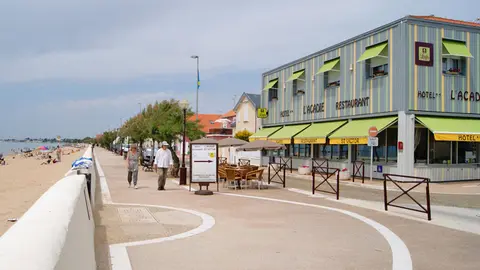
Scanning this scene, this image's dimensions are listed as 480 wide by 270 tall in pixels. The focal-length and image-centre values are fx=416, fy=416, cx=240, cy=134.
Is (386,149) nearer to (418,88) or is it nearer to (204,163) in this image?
(418,88)

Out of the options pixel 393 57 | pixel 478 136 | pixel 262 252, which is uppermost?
pixel 393 57

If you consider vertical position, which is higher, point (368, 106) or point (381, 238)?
point (368, 106)

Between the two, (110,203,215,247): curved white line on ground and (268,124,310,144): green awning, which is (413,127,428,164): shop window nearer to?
(268,124,310,144): green awning

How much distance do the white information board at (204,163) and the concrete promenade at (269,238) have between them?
225 centimetres

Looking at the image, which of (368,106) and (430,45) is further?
(368,106)

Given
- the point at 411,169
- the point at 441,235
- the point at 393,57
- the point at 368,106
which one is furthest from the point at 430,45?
the point at 441,235

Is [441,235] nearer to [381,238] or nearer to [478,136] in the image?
[381,238]

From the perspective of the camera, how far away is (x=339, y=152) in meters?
26.2

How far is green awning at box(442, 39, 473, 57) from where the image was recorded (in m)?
20.7

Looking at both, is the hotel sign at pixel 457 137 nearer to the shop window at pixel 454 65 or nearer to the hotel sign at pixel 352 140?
the hotel sign at pixel 352 140

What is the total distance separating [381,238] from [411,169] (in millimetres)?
13972

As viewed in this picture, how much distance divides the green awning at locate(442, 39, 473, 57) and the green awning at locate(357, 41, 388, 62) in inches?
113

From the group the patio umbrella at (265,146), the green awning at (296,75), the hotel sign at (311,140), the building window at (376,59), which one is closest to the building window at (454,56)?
the building window at (376,59)

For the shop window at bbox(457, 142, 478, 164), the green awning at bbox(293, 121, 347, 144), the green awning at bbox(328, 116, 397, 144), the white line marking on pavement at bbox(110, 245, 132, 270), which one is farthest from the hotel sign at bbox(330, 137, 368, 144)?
the white line marking on pavement at bbox(110, 245, 132, 270)
